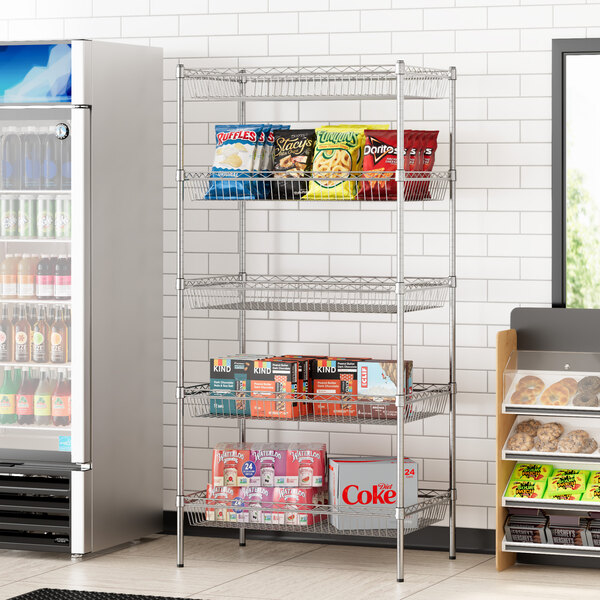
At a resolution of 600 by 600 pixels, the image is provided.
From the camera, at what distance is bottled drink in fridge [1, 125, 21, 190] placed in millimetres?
5027

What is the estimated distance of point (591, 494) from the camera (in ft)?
15.2

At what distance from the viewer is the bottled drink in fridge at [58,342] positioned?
5020mm

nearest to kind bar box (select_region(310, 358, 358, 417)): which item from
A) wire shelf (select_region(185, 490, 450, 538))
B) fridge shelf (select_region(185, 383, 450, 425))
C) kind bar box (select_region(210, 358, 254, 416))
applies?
fridge shelf (select_region(185, 383, 450, 425))

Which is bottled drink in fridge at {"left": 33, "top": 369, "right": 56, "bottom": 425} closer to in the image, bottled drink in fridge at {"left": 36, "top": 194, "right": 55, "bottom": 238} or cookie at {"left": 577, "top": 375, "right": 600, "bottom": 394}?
bottled drink in fridge at {"left": 36, "top": 194, "right": 55, "bottom": 238}

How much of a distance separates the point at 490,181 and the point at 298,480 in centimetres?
154

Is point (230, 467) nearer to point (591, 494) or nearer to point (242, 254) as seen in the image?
point (242, 254)

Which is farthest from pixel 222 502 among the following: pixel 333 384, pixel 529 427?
pixel 529 427

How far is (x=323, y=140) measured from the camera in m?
4.82

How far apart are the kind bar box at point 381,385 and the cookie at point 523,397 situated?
1.38ft

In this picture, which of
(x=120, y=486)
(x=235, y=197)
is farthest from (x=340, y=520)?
(x=235, y=197)

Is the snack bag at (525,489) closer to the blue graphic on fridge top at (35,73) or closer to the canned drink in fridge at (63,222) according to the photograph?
the canned drink in fridge at (63,222)

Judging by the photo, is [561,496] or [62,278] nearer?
[561,496]

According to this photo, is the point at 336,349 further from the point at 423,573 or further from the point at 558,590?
the point at 558,590

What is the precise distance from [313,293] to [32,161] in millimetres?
1373
